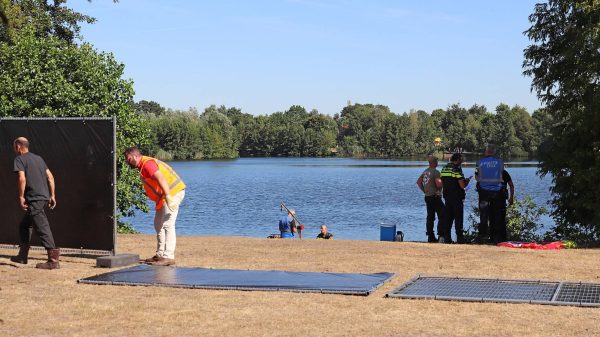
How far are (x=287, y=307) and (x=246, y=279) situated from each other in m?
1.89

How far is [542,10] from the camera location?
22234mm

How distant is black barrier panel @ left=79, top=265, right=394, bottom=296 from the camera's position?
10266 millimetres

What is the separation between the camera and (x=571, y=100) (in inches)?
856

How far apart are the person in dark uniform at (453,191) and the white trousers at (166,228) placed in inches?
260

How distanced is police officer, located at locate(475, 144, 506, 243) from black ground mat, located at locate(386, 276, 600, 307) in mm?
5786

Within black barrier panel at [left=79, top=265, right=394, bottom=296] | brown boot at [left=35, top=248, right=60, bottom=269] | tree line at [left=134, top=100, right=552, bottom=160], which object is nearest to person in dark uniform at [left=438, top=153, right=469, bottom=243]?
black barrier panel at [left=79, top=265, right=394, bottom=296]

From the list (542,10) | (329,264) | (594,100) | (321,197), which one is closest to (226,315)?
(329,264)

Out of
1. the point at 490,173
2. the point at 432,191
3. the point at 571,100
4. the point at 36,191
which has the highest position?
the point at 571,100

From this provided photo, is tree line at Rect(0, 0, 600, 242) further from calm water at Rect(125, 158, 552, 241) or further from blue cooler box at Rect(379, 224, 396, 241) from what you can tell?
calm water at Rect(125, 158, 552, 241)

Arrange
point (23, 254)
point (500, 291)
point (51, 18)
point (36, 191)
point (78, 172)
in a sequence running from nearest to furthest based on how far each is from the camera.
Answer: point (500, 291) → point (36, 191) → point (23, 254) → point (78, 172) → point (51, 18)

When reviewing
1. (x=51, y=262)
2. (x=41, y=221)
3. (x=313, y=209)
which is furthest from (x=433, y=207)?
(x=313, y=209)

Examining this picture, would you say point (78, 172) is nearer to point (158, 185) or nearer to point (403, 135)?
point (158, 185)

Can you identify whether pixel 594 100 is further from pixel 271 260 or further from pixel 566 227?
pixel 271 260

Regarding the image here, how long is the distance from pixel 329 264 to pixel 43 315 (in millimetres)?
4948
